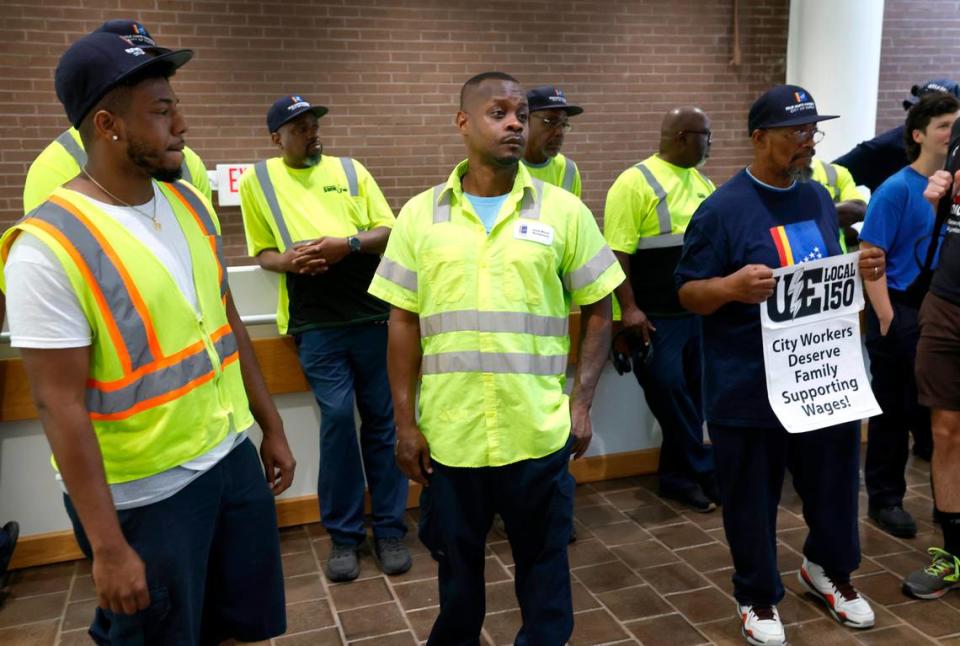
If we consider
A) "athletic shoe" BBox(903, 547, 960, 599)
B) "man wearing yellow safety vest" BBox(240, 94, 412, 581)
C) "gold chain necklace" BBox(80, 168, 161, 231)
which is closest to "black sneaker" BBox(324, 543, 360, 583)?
"man wearing yellow safety vest" BBox(240, 94, 412, 581)

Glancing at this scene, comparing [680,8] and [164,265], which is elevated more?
[680,8]

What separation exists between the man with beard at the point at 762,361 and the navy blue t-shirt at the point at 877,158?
Answer: 8.57ft

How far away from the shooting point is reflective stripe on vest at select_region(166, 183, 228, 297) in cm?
188

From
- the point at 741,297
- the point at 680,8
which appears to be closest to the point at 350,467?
the point at 741,297

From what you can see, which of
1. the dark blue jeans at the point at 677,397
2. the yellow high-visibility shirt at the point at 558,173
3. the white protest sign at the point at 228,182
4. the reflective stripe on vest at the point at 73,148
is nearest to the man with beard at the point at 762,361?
the dark blue jeans at the point at 677,397

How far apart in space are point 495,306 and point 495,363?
0.48ft

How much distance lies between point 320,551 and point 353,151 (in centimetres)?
350

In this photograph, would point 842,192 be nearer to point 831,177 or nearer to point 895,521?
point 831,177

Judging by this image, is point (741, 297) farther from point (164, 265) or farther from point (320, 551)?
point (320, 551)

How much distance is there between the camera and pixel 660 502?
4.01 metres

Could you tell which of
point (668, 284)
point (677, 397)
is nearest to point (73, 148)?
point (668, 284)

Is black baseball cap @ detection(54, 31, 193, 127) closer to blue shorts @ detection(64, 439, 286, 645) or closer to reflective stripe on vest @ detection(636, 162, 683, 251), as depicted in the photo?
blue shorts @ detection(64, 439, 286, 645)

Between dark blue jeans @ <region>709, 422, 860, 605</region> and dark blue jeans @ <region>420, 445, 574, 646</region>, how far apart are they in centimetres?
70

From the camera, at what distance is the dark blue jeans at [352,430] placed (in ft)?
11.1
